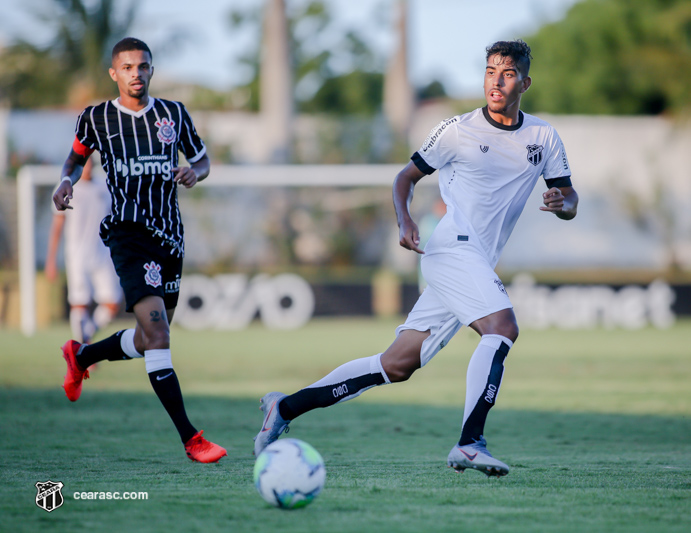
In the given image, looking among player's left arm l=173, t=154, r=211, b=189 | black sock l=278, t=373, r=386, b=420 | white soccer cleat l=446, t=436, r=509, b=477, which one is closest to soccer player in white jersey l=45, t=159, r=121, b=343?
player's left arm l=173, t=154, r=211, b=189

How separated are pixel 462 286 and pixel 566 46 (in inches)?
1261

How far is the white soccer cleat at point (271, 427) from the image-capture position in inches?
185

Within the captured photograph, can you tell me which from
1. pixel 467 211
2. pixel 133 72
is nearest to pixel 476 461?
pixel 467 211

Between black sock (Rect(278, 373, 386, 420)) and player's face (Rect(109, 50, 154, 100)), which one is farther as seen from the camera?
player's face (Rect(109, 50, 154, 100))

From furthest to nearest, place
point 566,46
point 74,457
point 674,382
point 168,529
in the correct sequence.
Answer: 1. point 566,46
2. point 674,382
3. point 74,457
4. point 168,529

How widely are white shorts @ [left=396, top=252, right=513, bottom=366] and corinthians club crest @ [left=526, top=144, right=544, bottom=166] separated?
0.60 metres

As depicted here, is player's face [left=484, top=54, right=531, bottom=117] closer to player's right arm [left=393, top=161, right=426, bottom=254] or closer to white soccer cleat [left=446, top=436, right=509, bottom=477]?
player's right arm [left=393, top=161, right=426, bottom=254]

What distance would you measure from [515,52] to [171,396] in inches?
103

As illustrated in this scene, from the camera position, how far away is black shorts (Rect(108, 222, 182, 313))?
4.84 meters

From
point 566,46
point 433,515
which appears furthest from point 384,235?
point 433,515

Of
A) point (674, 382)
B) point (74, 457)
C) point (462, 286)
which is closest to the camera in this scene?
point (462, 286)

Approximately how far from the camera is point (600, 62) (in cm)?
3341

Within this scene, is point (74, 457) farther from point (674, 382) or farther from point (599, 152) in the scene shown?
point (599, 152)

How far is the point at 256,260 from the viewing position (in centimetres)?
2067
